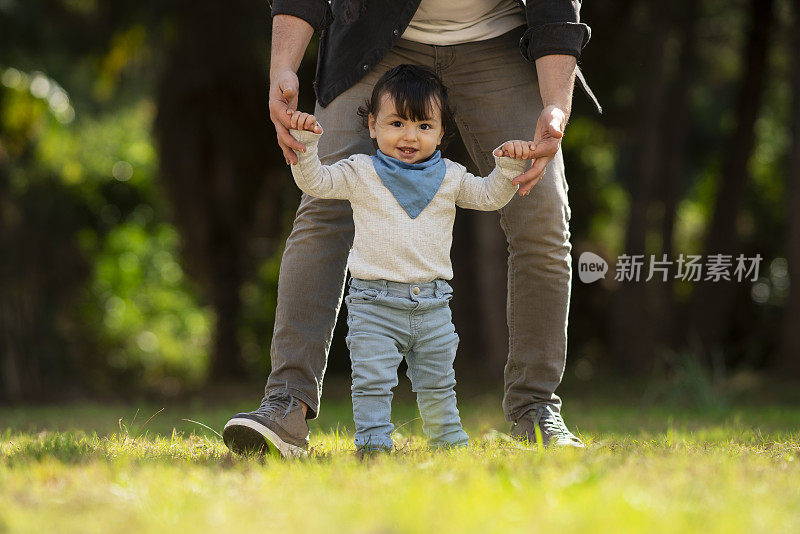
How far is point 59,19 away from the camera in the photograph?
400 inches

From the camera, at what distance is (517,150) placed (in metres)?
2.90

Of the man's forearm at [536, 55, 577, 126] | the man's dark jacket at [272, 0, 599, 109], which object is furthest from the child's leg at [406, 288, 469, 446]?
the man's dark jacket at [272, 0, 599, 109]

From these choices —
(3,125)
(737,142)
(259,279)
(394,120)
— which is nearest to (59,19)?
(3,125)

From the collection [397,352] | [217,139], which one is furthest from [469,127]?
[217,139]

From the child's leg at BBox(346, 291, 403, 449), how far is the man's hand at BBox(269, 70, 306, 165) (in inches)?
19.9

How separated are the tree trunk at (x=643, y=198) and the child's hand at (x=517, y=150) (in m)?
6.47

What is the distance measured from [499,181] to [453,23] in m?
0.62

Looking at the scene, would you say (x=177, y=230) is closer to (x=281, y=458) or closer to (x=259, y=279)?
(x=259, y=279)

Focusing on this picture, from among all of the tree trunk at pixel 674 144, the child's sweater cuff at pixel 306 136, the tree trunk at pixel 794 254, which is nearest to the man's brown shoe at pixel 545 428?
the child's sweater cuff at pixel 306 136

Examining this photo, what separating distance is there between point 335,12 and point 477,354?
831 centimetres

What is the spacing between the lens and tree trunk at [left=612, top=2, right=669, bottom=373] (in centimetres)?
909

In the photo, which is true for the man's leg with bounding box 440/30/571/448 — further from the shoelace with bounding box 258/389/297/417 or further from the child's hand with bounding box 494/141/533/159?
the shoelace with bounding box 258/389/297/417

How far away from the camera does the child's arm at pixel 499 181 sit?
9.55 feet

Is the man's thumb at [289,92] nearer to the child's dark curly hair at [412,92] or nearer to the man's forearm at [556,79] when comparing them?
the child's dark curly hair at [412,92]
